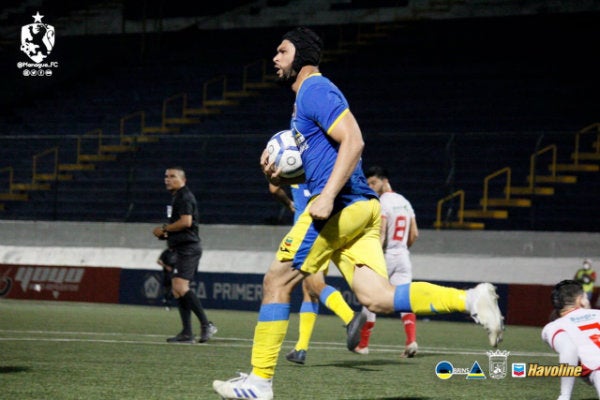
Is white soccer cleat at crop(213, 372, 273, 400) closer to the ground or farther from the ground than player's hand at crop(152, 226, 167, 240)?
closer to the ground

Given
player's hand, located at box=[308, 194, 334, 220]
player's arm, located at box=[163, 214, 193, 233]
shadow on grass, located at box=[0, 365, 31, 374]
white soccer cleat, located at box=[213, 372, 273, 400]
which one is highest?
player's arm, located at box=[163, 214, 193, 233]

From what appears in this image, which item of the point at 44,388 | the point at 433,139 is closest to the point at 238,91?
the point at 433,139

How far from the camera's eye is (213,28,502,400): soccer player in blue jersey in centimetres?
707

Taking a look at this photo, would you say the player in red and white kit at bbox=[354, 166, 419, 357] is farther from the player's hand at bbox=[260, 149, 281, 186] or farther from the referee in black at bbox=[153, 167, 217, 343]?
the player's hand at bbox=[260, 149, 281, 186]

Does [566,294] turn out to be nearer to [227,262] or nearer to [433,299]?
[433,299]

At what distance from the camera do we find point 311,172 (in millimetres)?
7371

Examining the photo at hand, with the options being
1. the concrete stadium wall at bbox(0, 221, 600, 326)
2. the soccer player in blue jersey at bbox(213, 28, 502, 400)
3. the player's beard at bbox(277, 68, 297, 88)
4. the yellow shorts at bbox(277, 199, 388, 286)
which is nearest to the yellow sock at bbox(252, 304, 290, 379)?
the soccer player in blue jersey at bbox(213, 28, 502, 400)

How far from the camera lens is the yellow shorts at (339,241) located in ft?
23.6

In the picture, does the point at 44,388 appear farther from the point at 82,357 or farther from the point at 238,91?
the point at 238,91

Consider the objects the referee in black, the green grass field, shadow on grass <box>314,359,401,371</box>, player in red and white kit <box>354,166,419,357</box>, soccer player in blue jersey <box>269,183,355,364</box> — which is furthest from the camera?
the referee in black

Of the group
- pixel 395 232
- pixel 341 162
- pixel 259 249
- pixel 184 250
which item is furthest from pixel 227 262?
pixel 341 162

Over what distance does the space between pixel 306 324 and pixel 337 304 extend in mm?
375

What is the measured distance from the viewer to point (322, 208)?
22.9 ft

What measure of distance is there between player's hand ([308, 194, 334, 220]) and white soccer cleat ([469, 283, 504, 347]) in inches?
40.3
